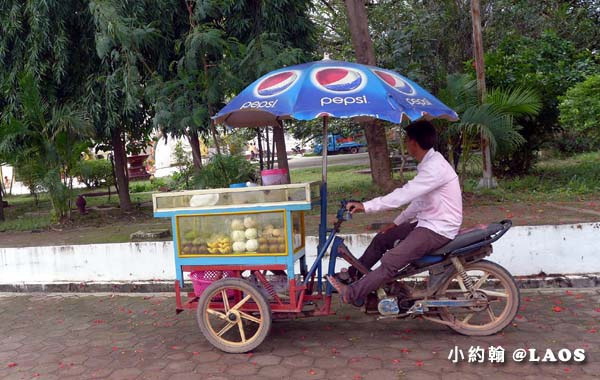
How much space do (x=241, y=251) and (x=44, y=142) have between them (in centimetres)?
668

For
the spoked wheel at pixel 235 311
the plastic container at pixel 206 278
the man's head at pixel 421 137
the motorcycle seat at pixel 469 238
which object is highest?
the man's head at pixel 421 137

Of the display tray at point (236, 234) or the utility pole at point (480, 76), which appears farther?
the utility pole at point (480, 76)

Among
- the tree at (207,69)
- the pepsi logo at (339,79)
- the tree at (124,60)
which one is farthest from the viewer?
the tree at (124,60)

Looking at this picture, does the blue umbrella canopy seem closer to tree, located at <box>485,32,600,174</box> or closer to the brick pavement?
the brick pavement

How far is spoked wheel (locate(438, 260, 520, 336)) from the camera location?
4.09 m

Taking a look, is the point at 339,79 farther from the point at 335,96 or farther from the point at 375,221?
the point at 375,221

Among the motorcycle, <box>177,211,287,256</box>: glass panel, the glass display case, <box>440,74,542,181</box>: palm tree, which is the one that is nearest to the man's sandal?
the motorcycle

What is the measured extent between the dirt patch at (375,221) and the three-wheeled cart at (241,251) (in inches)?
99.0

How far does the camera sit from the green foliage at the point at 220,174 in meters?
8.18

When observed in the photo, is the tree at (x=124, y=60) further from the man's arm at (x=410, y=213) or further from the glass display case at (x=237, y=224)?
the man's arm at (x=410, y=213)

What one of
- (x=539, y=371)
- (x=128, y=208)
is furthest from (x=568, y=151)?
(x=539, y=371)

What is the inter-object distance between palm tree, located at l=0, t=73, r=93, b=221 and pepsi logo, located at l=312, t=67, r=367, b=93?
6.33 m

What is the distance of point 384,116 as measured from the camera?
3.69 meters

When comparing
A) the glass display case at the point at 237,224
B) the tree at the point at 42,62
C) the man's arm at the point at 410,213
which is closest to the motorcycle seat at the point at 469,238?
the man's arm at the point at 410,213
